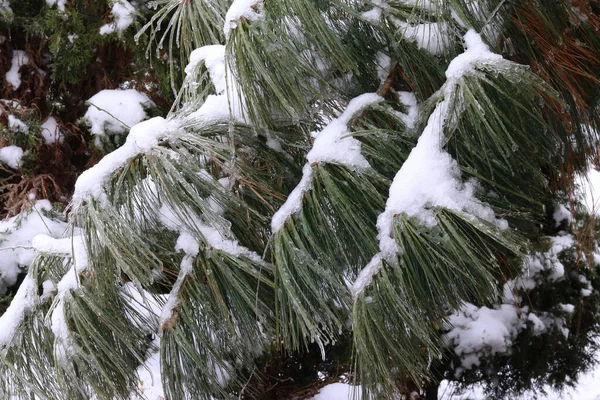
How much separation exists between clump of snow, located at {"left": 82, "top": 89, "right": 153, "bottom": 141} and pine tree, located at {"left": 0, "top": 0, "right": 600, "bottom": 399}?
88 cm

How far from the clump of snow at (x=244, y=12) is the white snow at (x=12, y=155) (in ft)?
4.63

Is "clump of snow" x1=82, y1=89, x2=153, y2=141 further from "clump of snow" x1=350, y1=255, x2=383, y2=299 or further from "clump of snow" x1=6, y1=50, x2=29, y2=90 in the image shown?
"clump of snow" x1=350, y1=255, x2=383, y2=299

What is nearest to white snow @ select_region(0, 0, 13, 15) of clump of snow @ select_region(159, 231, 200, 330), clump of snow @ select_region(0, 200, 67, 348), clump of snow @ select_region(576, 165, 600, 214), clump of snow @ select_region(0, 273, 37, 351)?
clump of snow @ select_region(0, 200, 67, 348)

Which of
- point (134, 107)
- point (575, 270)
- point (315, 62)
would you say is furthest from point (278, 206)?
point (575, 270)

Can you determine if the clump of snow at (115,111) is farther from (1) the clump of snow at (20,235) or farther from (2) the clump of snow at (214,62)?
(2) the clump of snow at (214,62)

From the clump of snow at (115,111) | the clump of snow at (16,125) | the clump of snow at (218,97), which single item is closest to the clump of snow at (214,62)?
the clump of snow at (218,97)

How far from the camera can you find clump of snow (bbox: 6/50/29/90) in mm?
2025

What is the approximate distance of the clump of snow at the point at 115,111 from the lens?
1810 millimetres

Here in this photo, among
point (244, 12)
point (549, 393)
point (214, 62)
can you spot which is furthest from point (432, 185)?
point (549, 393)

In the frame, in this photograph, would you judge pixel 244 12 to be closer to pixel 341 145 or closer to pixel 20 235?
pixel 341 145

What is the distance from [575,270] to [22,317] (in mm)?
2207

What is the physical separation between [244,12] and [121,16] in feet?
4.08

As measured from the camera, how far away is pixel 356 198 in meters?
0.77

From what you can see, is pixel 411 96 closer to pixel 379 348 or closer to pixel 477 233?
pixel 477 233
